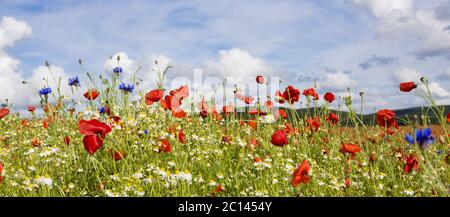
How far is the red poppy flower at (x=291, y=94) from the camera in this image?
459 cm

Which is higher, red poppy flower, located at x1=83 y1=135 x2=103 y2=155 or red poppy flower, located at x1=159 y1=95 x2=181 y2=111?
red poppy flower, located at x1=159 y1=95 x2=181 y2=111

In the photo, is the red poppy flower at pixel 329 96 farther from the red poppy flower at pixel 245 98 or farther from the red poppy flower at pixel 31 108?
the red poppy flower at pixel 31 108

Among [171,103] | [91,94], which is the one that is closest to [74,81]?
[91,94]

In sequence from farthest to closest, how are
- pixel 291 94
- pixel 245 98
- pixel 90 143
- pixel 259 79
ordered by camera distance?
pixel 245 98 → pixel 259 79 → pixel 291 94 → pixel 90 143

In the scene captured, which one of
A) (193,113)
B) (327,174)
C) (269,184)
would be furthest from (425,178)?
(193,113)

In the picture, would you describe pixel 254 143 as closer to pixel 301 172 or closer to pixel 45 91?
pixel 301 172

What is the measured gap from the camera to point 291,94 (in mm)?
4637

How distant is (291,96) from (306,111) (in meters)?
1.08

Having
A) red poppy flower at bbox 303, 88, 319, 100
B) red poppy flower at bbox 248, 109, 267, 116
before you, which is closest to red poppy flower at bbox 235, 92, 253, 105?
red poppy flower at bbox 248, 109, 267, 116

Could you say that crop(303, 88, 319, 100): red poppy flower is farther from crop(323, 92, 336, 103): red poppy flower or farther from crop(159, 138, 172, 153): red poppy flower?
crop(159, 138, 172, 153): red poppy flower

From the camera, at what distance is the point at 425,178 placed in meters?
3.51

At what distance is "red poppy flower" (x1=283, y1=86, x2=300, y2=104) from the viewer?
4.59 meters
